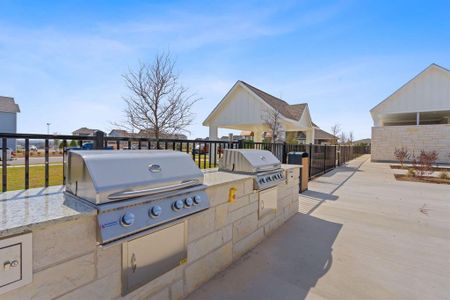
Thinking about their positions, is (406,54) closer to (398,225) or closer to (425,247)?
(398,225)

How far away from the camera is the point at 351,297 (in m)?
2.23

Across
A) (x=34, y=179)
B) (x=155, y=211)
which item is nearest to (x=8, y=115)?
(x=34, y=179)

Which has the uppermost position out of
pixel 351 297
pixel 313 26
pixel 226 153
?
pixel 313 26

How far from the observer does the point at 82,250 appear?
1349 mm

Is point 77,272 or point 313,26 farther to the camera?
point 313,26

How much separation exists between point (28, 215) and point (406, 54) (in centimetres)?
1231

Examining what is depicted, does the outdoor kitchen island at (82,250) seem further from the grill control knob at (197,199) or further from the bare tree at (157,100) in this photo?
the bare tree at (157,100)

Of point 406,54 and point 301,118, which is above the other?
point 406,54

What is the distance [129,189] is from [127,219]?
192 millimetres

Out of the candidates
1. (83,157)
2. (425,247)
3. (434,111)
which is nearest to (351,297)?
(425,247)

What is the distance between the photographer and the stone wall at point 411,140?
1775 cm

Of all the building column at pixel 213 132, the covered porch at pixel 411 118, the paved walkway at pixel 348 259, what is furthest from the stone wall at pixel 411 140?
the paved walkway at pixel 348 259

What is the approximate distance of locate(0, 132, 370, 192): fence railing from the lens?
195cm

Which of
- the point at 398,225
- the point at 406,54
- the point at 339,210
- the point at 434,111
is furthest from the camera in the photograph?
the point at 434,111
